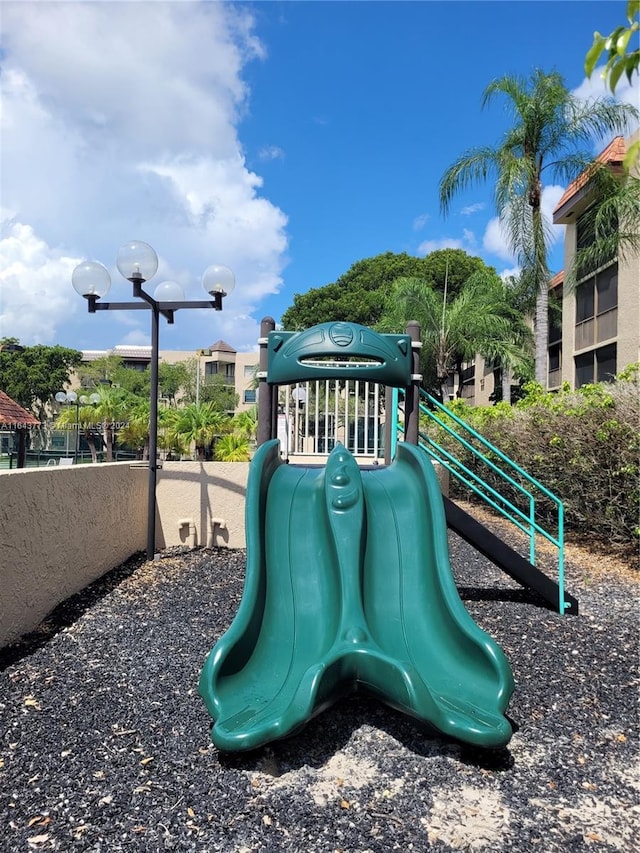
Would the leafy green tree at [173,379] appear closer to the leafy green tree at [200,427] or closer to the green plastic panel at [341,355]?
the leafy green tree at [200,427]

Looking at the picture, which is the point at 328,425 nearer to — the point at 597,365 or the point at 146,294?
the point at 146,294

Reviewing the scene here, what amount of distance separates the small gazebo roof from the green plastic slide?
1387cm

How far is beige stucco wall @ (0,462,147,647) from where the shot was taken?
3856mm

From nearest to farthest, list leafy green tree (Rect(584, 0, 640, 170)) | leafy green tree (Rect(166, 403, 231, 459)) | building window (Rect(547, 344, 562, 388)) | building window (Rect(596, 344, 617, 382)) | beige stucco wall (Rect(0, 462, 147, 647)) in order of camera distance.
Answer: leafy green tree (Rect(584, 0, 640, 170)) → beige stucco wall (Rect(0, 462, 147, 647)) → leafy green tree (Rect(166, 403, 231, 459)) → building window (Rect(596, 344, 617, 382)) → building window (Rect(547, 344, 562, 388))

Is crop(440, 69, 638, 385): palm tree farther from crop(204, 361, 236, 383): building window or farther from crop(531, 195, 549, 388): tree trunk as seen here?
crop(204, 361, 236, 383): building window

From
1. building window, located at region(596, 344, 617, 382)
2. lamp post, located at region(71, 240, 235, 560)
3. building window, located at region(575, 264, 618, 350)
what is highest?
building window, located at region(575, 264, 618, 350)

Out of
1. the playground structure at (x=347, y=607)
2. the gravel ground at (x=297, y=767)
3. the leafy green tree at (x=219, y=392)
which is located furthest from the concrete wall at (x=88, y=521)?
the leafy green tree at (x=219, y=392)

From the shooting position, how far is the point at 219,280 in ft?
21.0

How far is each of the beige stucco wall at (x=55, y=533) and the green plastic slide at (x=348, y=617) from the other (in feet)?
5.78

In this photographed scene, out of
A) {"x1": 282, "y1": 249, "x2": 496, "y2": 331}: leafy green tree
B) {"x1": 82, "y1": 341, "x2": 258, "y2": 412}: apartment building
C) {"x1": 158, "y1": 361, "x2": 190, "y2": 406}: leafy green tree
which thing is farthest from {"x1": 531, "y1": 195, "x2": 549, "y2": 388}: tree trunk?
{"x1": 82, "y1": 341, "x2": 258, "y2": 412}: apartment building

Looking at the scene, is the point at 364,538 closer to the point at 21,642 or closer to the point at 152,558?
the point at 21,642

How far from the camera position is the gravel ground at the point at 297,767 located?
6.80 feet

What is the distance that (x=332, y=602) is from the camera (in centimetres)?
305

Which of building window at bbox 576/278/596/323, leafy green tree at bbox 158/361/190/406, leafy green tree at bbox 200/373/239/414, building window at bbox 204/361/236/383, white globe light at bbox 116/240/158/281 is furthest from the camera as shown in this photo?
building window at bbox 204/361/236/383
